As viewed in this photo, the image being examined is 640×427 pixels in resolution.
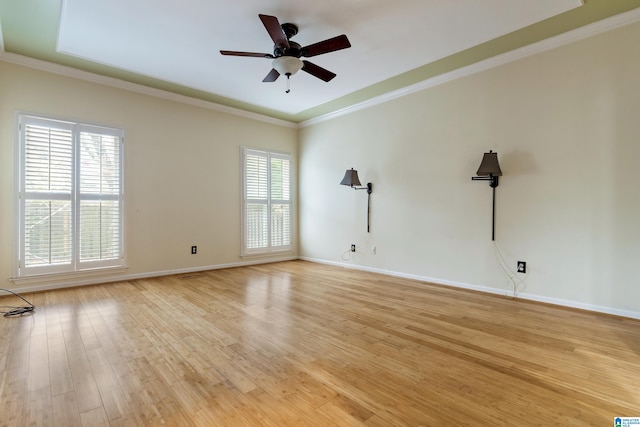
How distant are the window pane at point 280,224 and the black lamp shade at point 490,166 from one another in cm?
384

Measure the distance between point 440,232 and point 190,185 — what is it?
4.08 m

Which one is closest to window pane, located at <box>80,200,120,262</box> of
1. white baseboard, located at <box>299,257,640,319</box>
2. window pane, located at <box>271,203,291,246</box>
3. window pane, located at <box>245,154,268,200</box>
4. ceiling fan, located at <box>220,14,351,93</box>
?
window pane, located at <box>245,154,268,200</box>

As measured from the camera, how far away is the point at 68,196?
3.98m

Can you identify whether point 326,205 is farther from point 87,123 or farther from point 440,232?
point 87,123

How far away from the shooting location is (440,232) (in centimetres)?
424

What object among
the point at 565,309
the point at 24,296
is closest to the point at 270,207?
the point at 24,296

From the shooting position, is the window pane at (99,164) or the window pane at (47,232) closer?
the window pane at (47,232)

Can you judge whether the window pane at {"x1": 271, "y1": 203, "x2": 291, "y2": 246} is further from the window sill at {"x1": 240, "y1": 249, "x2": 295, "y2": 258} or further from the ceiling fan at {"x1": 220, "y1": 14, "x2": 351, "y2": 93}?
the ceiling fan at {"x1": 220, "y1": 14, "x2": 351, "y2": 93}

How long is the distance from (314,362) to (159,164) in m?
4.13

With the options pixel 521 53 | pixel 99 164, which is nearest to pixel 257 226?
pixel 99 164

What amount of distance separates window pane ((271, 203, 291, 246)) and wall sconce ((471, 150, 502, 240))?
380 centimetres

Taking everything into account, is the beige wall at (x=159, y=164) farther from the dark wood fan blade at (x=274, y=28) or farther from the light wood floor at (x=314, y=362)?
the dark wood fan blade at (x=274, y=28)

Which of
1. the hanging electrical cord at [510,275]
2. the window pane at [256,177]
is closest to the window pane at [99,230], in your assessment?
the window pane at [256,177]

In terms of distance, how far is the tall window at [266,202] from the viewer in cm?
579
